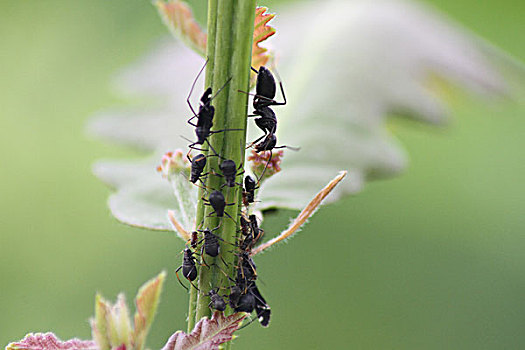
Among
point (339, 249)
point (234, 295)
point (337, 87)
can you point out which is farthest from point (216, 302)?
point (339, 249)

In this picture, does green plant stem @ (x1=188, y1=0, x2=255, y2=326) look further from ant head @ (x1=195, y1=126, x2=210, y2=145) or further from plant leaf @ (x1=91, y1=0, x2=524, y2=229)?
plant leaf @ (x1=91, y1=0, x2=524, y2=229)

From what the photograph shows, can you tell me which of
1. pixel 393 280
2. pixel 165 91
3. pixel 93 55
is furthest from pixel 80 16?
pixel 393 280

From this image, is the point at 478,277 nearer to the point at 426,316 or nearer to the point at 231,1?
the point at 426,316

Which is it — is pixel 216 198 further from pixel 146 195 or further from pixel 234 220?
pixel 146 195

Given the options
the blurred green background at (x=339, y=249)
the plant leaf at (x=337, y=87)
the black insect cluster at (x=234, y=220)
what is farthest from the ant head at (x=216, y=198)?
the blurred green background at (x=339, y=249)

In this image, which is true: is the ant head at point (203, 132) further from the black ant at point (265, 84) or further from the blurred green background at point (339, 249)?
the blurred green background at point (339, 249)

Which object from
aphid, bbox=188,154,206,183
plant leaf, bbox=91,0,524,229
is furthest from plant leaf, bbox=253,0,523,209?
aphid, bbox=188,154,206,183
